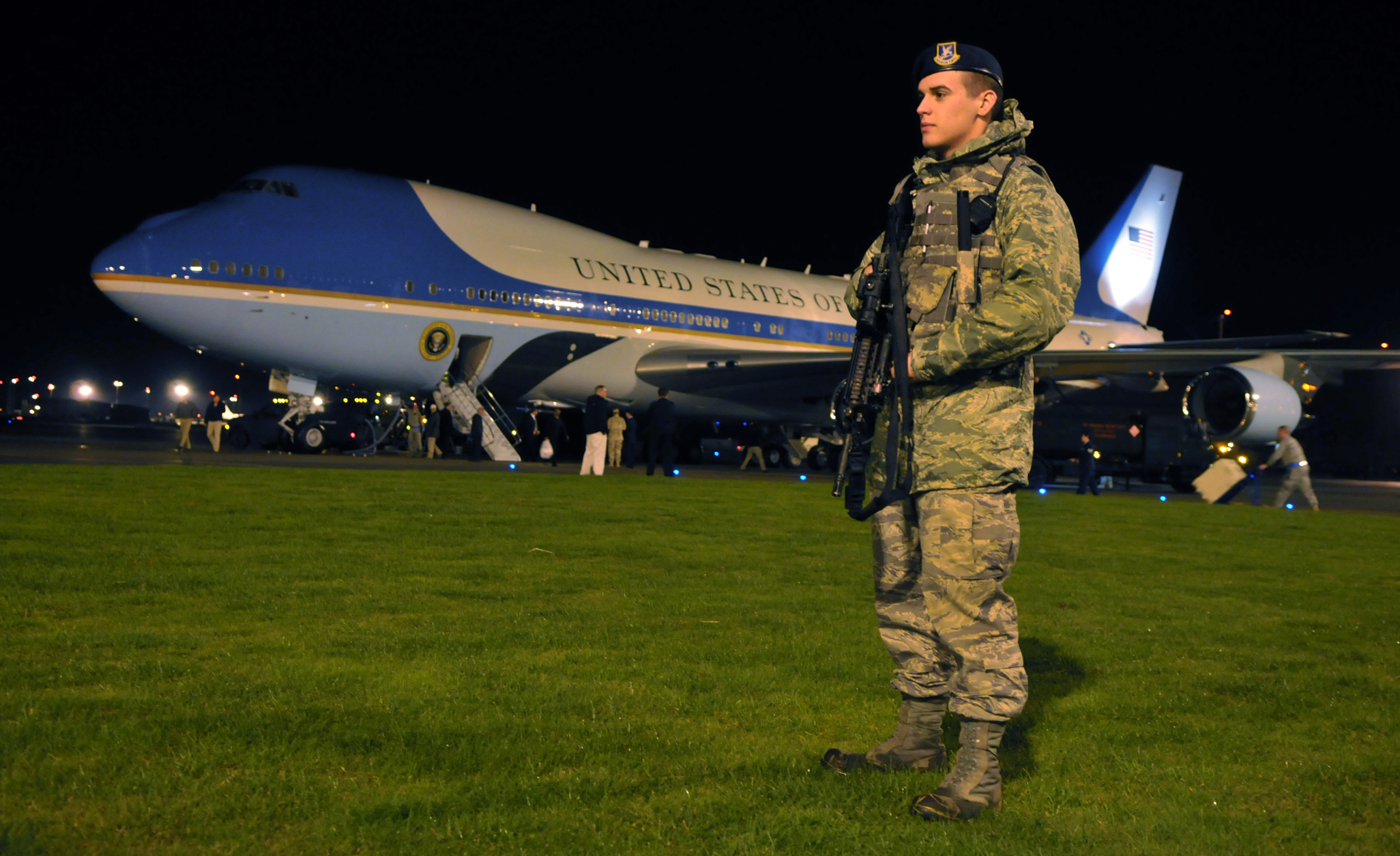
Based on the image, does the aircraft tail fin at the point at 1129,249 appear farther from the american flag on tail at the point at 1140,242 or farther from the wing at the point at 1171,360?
the wing at the point at 1171,360

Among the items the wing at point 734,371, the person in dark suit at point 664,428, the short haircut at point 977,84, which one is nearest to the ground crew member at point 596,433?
the person in dark suit at point 664,428

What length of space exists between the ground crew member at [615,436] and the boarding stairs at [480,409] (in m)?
2.21

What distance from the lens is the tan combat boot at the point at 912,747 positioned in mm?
3062

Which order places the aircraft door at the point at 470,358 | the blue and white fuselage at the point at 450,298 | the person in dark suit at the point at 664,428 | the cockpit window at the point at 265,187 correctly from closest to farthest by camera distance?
the blue and white fuselage at the point at 450,298
the cockpit window at the point at 265,187
the person in dark suit at the point at 664,428
the aircraft door at the point at 470,358

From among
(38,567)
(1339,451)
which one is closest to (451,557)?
(38,567)

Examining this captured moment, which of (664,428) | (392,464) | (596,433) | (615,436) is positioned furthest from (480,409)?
(664,428)

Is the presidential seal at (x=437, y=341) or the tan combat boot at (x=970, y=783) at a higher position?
the presidential seal at (x=437, y=341)

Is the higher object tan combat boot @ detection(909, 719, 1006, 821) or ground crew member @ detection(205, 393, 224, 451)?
ground crew member @ detection(205, 393, 224, 451)

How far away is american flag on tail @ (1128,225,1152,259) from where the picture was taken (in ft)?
95.1

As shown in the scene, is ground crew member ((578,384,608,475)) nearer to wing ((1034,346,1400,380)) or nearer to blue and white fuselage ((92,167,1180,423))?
blue and white fuselage ((92,167,1180,423))

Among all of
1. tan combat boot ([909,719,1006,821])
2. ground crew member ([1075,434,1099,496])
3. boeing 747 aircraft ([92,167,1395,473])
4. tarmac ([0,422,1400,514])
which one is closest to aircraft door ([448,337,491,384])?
boeing 747 aircraft ([92,167,1395,473])

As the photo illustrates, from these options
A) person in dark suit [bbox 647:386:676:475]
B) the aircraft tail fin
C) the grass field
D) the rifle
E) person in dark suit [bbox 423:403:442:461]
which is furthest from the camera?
the aircraft tail fin

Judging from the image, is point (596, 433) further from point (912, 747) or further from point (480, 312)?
point (912, 747)

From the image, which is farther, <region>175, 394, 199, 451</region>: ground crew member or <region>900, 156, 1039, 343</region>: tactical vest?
<region>175, 394, 199, 451</region>: ground crew member
